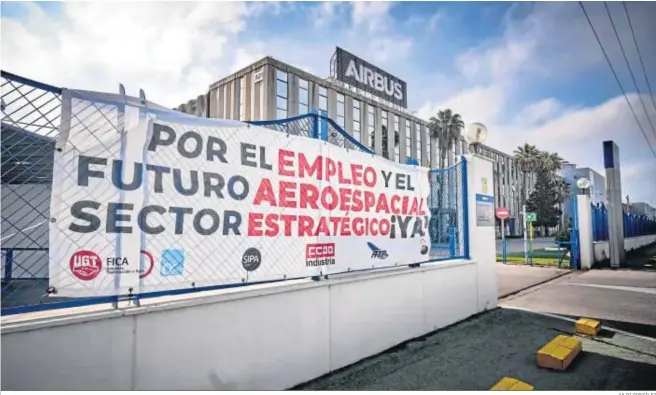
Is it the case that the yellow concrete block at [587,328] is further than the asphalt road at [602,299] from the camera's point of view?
No

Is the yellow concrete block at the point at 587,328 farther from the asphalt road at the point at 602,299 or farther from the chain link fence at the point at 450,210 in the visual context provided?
the chain link fence at the point at 450,210

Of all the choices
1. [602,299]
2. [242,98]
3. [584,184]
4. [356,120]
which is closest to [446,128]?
[356,120]

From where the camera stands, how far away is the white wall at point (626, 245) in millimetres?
14779

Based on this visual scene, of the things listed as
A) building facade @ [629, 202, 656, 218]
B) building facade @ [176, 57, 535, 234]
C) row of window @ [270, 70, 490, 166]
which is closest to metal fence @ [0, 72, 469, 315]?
building facade @ [176, 57, 535, 234]

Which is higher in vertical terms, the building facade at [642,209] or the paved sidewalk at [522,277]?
the building facade at [642,209]

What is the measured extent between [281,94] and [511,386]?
30427mm

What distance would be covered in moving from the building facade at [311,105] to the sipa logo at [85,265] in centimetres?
2766

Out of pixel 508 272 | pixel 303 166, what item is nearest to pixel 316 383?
pixel 303 166

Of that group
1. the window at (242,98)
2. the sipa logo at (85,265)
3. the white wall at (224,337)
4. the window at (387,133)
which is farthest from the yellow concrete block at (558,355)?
the window at (387,133)

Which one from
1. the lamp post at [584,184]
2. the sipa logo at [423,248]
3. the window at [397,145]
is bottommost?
the sipa logo at [423,248]

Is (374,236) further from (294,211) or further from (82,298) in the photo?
(82,298)

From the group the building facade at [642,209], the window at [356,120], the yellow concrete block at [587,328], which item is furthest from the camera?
the building facade at [642,209]

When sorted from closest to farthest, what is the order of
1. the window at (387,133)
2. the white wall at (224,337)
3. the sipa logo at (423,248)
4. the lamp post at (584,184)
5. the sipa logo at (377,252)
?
the white wall at (224,337)
the sipa logo at (377,252)
the sipa logo at (423,248)
the lamp post at (584,184)
the window at (387,133)

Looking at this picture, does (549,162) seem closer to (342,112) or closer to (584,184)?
(342,112)
